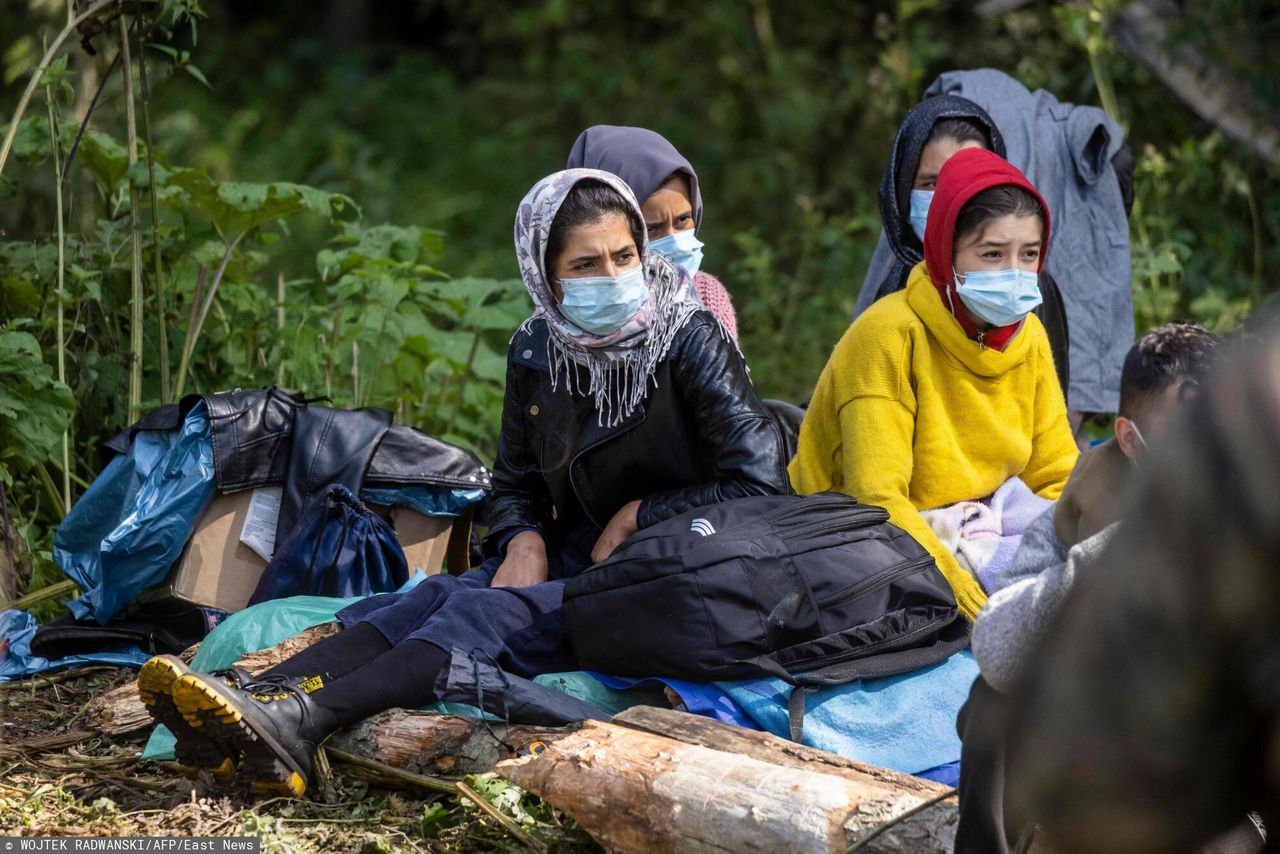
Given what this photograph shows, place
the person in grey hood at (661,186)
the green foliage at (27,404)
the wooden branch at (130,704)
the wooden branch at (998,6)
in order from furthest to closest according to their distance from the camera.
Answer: the wooden branch at (998,6) → the person in grey hood at (661,186) → the green foliage at (27,404) → the wooden branch at (130,704)

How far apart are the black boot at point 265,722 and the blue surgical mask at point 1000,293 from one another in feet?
5.71

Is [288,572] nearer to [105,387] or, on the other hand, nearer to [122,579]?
[122,579]

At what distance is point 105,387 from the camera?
4.27 m

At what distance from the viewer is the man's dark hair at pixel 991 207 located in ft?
11.3

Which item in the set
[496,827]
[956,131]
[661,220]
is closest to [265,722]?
[496,827]

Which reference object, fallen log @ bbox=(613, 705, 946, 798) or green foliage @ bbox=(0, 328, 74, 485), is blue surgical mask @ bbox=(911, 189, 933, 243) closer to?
fallen log @ bbox=(613, 705, 946, 798)

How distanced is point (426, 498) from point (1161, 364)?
220 cm

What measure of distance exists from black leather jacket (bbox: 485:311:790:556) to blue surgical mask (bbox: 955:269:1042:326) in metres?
0.57

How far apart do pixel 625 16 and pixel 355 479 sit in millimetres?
7158

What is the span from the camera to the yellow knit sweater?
3.39m

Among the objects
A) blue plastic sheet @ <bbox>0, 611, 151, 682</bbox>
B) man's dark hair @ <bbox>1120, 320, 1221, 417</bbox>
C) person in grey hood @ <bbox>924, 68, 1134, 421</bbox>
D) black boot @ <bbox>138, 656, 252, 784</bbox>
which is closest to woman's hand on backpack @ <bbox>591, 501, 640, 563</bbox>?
black boot @ <bbox>138, 656, 252, 784</bbox>

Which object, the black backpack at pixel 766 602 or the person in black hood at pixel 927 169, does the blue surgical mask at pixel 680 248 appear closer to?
the person in black hood at pixel 927 169

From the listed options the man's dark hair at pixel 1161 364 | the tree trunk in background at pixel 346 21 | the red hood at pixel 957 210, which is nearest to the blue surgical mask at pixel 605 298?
the red hood at pixel 957 210

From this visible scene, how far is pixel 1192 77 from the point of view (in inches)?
282
